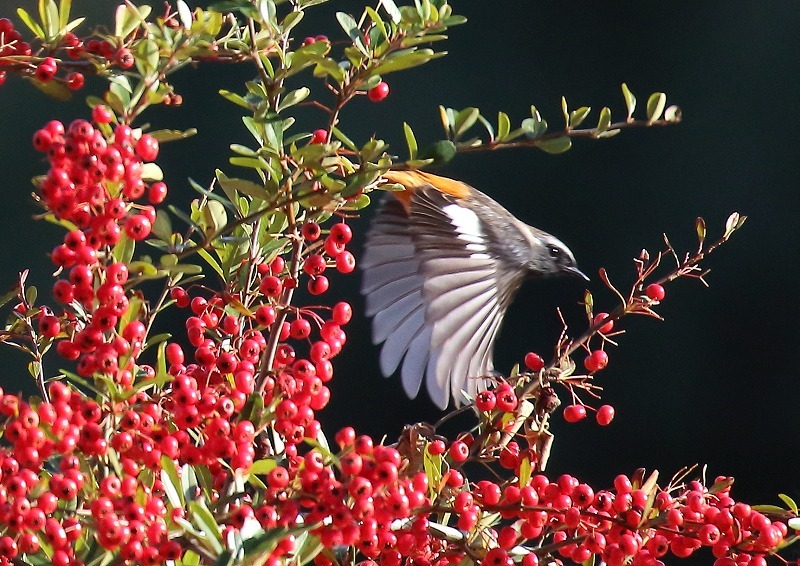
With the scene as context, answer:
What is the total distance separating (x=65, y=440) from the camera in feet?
2.81

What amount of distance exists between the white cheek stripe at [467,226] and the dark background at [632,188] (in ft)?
3.62

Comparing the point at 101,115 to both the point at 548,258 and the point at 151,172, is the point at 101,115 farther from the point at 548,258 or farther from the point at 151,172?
the point at 548,258

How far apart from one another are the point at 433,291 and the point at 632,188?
162 centimetres

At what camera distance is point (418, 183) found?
6.43 feet

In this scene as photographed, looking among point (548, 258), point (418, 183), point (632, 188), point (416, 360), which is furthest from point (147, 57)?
point (632, 188)

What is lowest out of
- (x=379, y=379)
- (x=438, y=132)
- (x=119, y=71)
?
(x=379, y=379)

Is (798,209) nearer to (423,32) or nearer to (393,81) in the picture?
(393,81)

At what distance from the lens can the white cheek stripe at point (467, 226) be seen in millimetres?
1771

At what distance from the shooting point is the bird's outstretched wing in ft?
5.22

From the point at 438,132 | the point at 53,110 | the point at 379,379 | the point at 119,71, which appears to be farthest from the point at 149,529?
the point at 53,110

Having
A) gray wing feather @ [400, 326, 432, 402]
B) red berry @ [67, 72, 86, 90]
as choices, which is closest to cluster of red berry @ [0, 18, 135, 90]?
red berry @ [67, 72, 86, 90]

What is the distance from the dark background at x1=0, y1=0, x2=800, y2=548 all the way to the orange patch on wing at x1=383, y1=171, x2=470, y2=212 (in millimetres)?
804

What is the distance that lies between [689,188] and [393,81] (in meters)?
0.89

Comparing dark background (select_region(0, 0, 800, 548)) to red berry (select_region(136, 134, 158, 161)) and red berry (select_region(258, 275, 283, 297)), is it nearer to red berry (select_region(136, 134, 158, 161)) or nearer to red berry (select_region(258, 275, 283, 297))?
red berry (select_region(258, 275, 283, 297))
